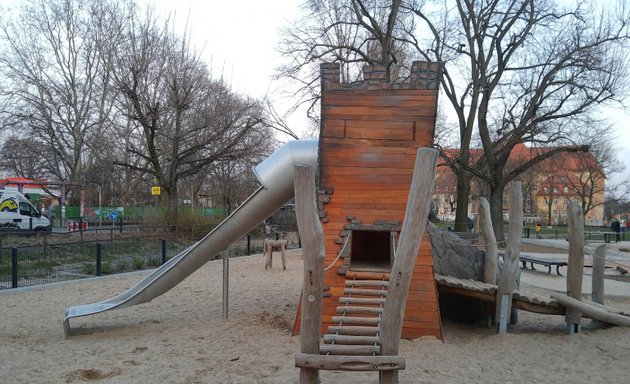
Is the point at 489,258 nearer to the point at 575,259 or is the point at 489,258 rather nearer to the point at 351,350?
the point at 575,259

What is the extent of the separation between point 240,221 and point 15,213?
21667mm

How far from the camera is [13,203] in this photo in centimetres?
2559

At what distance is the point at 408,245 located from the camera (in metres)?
3.91

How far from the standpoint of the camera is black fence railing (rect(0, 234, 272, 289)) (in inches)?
491

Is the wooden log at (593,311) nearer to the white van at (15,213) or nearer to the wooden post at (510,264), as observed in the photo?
the wooden post at (510,264)

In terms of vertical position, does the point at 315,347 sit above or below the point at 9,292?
above

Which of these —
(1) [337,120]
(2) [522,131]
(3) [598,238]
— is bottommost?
(3) [598,238]

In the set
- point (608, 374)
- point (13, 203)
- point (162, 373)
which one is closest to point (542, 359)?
point (608, 374)

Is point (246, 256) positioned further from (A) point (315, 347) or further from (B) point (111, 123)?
(B) point (111, 123)

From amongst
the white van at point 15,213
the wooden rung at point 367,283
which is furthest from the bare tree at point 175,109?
the wooden rung at point 367,283

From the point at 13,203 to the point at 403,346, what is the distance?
24.4 metres

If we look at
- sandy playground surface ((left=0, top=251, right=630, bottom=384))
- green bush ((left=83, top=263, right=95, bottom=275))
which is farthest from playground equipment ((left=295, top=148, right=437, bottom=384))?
green bush ((left=83, top=263, right=95, bottom=275))

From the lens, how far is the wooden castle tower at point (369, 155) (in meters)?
7.39

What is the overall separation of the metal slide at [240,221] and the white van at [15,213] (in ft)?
63.4
